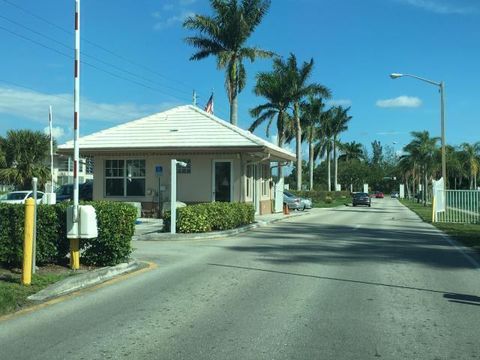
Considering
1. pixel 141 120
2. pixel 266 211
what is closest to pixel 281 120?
pixel 266 211

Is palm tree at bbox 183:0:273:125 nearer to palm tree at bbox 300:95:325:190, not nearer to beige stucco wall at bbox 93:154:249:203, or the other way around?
beige stucco wall at bbox 93:154:249:203

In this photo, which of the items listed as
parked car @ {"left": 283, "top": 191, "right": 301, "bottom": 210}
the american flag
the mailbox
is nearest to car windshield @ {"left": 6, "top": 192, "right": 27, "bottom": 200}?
the american flag

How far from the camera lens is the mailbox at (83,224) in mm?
9602

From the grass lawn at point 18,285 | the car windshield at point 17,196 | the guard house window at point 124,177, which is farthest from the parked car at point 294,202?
the grass lawn at point 18,285

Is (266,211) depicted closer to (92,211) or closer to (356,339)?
(92,211)

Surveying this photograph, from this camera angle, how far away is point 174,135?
25344 millimetres

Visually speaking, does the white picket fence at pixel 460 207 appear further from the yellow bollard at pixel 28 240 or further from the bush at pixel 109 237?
the yellow bollard at pixel 28 240

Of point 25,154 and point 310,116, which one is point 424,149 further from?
point 25,154

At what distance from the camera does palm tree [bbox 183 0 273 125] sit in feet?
120

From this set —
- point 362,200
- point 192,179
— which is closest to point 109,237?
point 192,179

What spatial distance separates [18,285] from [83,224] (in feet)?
5.25

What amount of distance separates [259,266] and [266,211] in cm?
1993

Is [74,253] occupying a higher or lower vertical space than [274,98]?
lower

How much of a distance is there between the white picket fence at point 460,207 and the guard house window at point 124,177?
14674mm
